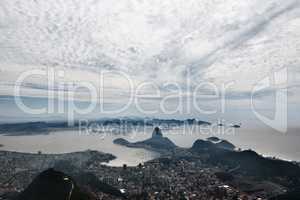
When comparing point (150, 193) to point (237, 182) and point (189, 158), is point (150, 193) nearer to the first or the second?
point (237, 182)

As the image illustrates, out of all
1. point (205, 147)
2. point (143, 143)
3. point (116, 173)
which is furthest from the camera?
point (143, 143)

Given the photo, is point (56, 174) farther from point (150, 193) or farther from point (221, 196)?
point (221, 196)

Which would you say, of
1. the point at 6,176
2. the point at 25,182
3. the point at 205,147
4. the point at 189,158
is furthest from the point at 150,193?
the point at 205,147

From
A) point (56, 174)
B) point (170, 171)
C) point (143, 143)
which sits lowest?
point (143, 143)

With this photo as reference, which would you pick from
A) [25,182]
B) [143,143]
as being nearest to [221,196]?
[25,182]

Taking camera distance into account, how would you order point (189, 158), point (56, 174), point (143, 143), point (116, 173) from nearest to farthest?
point (56, 174)
point (116, 173)
point (189, 158)
point (143, 143)

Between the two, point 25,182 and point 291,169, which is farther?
point 291,169

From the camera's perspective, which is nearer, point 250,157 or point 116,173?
point 116,173

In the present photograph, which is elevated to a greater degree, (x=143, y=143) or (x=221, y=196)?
(x=221, y=196)

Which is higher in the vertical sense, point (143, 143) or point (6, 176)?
point (6, 176)
